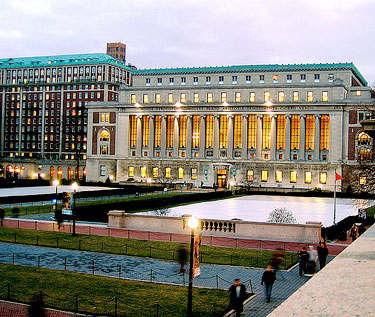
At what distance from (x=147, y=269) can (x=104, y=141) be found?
3789 inches

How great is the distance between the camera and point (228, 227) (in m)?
37.9

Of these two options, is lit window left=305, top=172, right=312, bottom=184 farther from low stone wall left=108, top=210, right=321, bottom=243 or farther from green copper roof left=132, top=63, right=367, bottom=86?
low stone wall left=108, top=210, right=321, bottom=243

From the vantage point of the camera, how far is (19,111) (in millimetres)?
165375

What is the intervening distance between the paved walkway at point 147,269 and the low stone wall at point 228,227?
947 centimetres

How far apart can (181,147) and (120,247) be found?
3224 inches

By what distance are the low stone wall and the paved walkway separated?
9469 millimetres

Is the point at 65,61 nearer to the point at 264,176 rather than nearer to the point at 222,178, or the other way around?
the point at 222,178

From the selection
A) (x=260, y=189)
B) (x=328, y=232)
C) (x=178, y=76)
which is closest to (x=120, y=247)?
(x=328, y=232)

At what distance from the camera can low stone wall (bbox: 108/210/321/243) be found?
3581 cm

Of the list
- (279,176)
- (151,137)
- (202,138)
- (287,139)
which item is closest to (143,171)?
(151,137)

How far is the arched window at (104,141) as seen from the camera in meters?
119

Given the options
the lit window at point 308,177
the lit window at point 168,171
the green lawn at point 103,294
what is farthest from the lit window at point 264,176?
the green lawn at point 103,294

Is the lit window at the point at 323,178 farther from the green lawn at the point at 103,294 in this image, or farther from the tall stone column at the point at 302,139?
the green lawn at the point at 103,294

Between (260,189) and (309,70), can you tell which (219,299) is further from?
(309,70)
